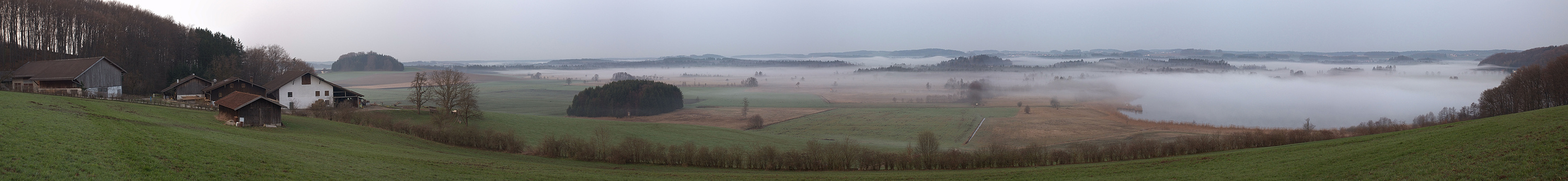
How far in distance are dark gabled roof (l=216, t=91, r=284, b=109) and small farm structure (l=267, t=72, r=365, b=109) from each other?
20.5 meters

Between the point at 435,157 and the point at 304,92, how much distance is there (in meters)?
35.5

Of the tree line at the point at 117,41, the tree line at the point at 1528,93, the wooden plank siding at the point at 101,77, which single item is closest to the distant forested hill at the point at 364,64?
the tree line at the point at 117,41

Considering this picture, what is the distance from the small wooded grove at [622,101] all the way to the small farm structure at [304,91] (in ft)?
117

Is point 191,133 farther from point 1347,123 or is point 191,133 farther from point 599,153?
point 1347,123

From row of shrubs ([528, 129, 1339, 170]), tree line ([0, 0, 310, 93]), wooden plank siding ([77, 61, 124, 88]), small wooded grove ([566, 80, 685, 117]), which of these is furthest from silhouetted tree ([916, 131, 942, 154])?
tree line ([0, 0, 310, 93])

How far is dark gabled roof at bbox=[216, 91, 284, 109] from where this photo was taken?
3022 centimetres

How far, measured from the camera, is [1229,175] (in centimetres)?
2330

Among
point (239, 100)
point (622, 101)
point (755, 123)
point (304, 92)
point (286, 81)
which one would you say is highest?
point (286, 81)

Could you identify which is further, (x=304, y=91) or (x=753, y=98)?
(x=753, y=98)

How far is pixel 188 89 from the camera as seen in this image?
52.2m

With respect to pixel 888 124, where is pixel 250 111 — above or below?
above

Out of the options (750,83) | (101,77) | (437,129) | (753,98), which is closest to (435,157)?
(437,129)

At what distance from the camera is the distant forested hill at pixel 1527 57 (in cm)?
6675

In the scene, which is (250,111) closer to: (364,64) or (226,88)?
(226,88)
